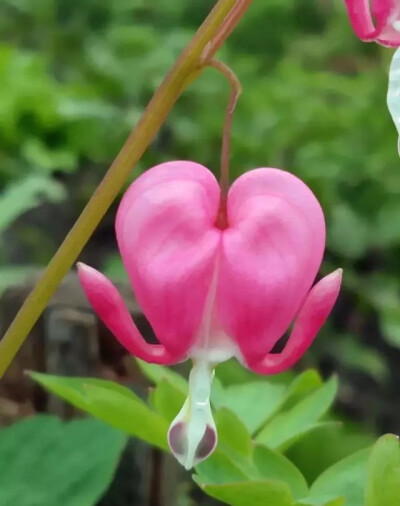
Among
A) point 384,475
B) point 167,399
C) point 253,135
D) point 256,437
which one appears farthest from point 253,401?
A: point 253,135

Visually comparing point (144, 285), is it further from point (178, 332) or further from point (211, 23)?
point (211, 23)

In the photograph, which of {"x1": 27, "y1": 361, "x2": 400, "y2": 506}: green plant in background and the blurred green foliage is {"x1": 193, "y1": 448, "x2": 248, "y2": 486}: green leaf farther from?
the blurred green foliage

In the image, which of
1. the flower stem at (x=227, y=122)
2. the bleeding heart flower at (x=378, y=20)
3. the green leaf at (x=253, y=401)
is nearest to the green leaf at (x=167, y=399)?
the green leaf at (x=253, y=401)

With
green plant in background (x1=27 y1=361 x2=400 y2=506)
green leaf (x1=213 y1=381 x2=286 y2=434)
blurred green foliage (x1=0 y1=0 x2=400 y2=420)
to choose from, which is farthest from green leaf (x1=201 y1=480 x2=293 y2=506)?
blurred green foliage (x1=0 y1=0 x2=400 y2=420)

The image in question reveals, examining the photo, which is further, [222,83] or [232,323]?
[222,83]

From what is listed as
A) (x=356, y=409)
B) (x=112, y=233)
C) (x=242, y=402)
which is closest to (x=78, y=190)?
(x=112, y=233)

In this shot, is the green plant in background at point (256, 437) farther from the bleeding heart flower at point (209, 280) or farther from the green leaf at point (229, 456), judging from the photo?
the bleeding heart flower at point (209, 280)

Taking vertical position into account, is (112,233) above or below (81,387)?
below
